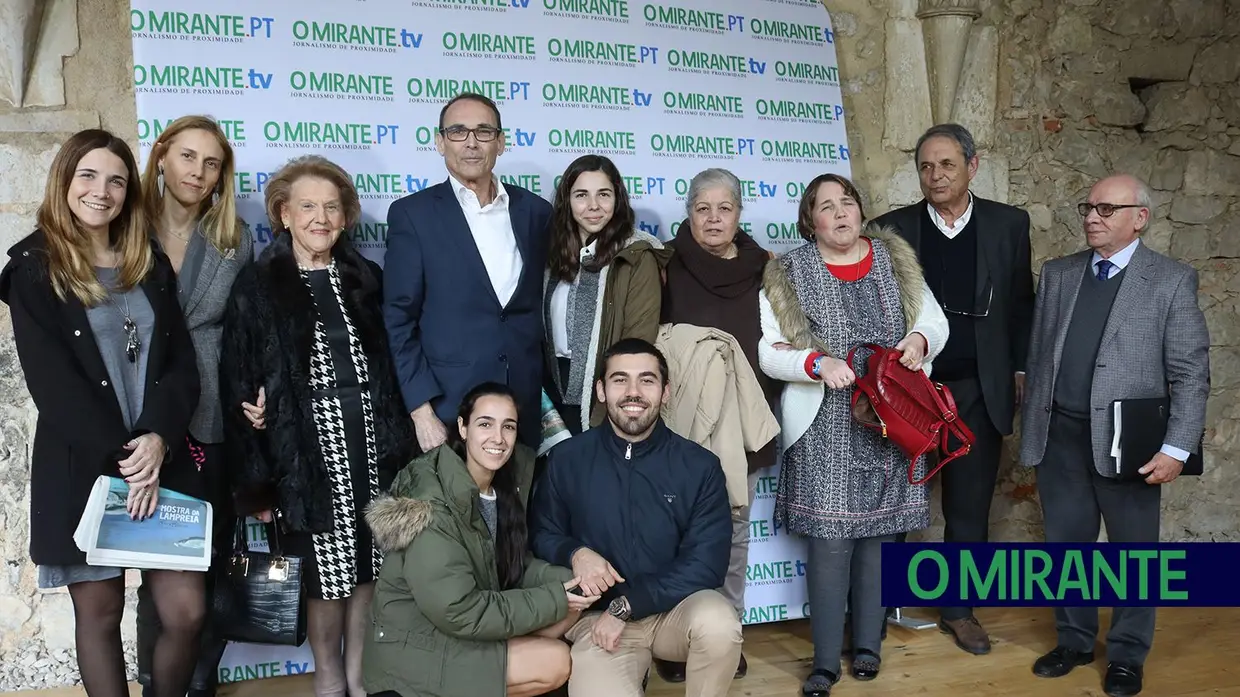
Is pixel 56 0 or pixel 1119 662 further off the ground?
pixel 56 0

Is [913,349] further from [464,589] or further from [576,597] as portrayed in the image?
[464,589]

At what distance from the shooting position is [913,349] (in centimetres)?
319

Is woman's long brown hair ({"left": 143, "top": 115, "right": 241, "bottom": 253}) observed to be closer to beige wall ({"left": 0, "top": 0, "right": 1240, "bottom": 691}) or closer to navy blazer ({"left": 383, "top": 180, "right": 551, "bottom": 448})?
navy blazer ({"left": 383, "top": 180, "right": 551, "bottom": 448})

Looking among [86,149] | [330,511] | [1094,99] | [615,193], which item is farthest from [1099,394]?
[86,149]

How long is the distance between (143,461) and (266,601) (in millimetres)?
520

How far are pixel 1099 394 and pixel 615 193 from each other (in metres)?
1.62

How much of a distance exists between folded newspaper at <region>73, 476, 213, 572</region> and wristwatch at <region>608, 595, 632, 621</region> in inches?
40.1

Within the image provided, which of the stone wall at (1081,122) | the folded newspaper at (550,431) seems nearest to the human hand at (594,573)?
the folded newspaper at (550,431)

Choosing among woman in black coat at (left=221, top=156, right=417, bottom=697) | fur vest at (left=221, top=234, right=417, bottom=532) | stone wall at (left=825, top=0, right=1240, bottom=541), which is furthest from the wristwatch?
stone wall at (left=825, top=0, right=1240, bottom=541)

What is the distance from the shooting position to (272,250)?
2863 mm

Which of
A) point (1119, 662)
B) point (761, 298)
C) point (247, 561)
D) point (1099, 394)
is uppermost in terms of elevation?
point (761, 298)

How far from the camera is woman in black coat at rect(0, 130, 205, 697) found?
2.46m

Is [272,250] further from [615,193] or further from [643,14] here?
[643,14]

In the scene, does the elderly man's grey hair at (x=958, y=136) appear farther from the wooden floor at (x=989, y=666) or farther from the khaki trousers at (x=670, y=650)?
the khaki trousers at (x=670, y=650)
